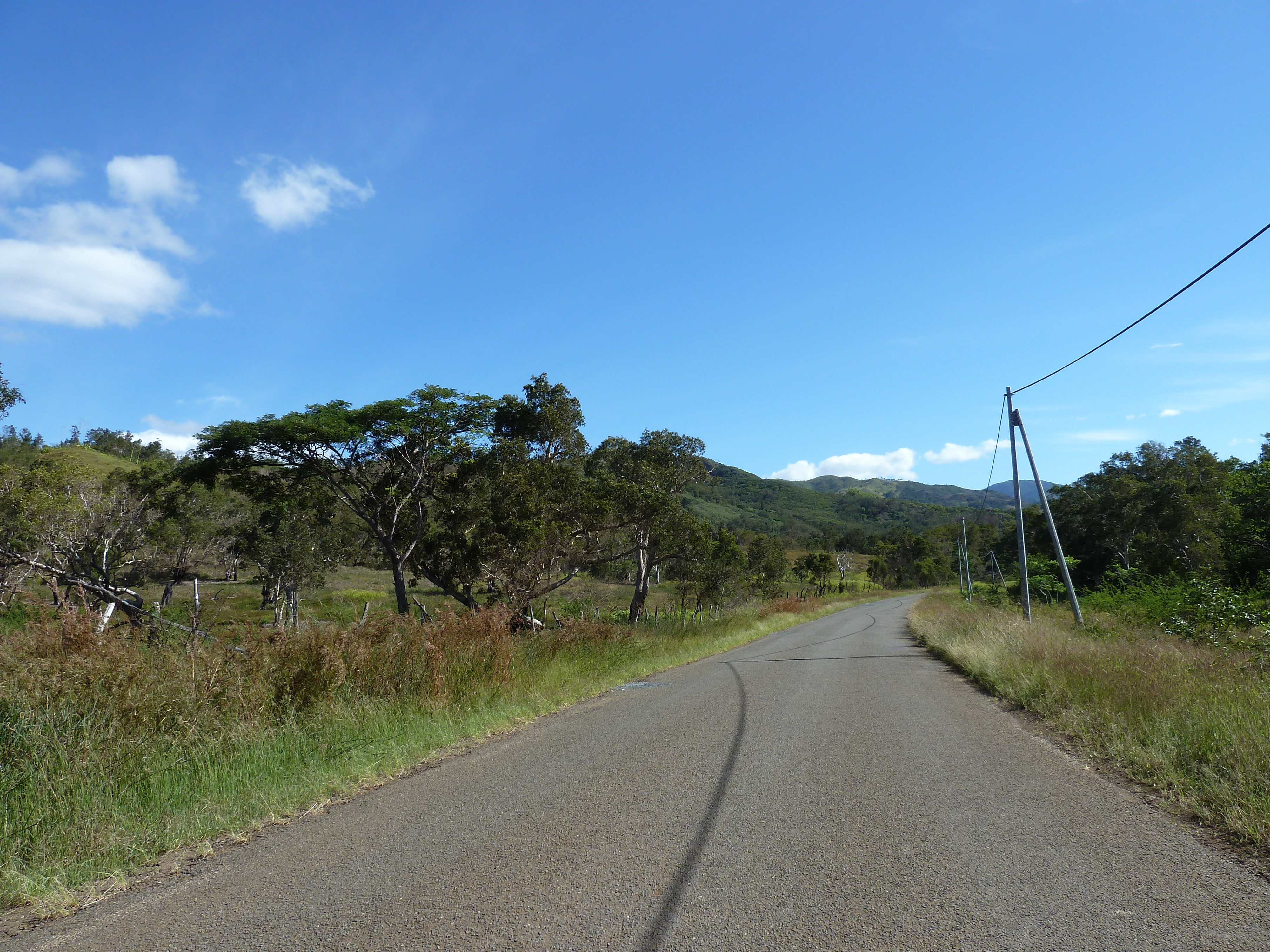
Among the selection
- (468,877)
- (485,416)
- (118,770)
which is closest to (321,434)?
(485,416)

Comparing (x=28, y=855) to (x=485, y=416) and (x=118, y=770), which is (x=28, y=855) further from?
(x=485, y=416)

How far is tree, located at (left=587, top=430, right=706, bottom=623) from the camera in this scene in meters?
22.0

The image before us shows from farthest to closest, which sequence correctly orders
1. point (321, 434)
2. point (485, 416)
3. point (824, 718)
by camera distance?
1. point (485, 416)
2. point (321, 434)
3. point (824, 718)

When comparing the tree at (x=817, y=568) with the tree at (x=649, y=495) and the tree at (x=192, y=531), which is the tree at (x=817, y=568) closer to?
the tree at (x=649, y=495)

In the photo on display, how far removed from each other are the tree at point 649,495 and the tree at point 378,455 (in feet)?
15.6

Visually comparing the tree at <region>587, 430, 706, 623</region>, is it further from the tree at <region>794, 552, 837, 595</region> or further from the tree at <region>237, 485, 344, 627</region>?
the tree at <region>794, 552, 837, 595</region>

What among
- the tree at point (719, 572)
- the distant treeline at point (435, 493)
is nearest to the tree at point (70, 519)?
the distant treeline at point (435, 493)

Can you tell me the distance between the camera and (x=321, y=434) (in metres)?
17.7

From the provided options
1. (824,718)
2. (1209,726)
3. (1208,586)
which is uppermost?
(1208,586)

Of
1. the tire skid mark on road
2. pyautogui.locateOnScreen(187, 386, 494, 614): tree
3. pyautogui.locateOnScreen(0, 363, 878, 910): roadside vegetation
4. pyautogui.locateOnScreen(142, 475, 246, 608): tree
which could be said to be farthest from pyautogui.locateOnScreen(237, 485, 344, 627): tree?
the tire skid mark on road

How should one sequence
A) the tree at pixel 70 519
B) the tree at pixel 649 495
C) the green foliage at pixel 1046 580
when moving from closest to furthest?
the tree at pixel 649 495 → the tree at pixel 70 519 → the green foliage at pixel 1046 580

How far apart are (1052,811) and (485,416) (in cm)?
A: 1721

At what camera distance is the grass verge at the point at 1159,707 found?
16.5ft

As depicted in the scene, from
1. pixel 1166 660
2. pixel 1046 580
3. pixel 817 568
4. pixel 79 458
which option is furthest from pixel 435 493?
pixel 817 568
